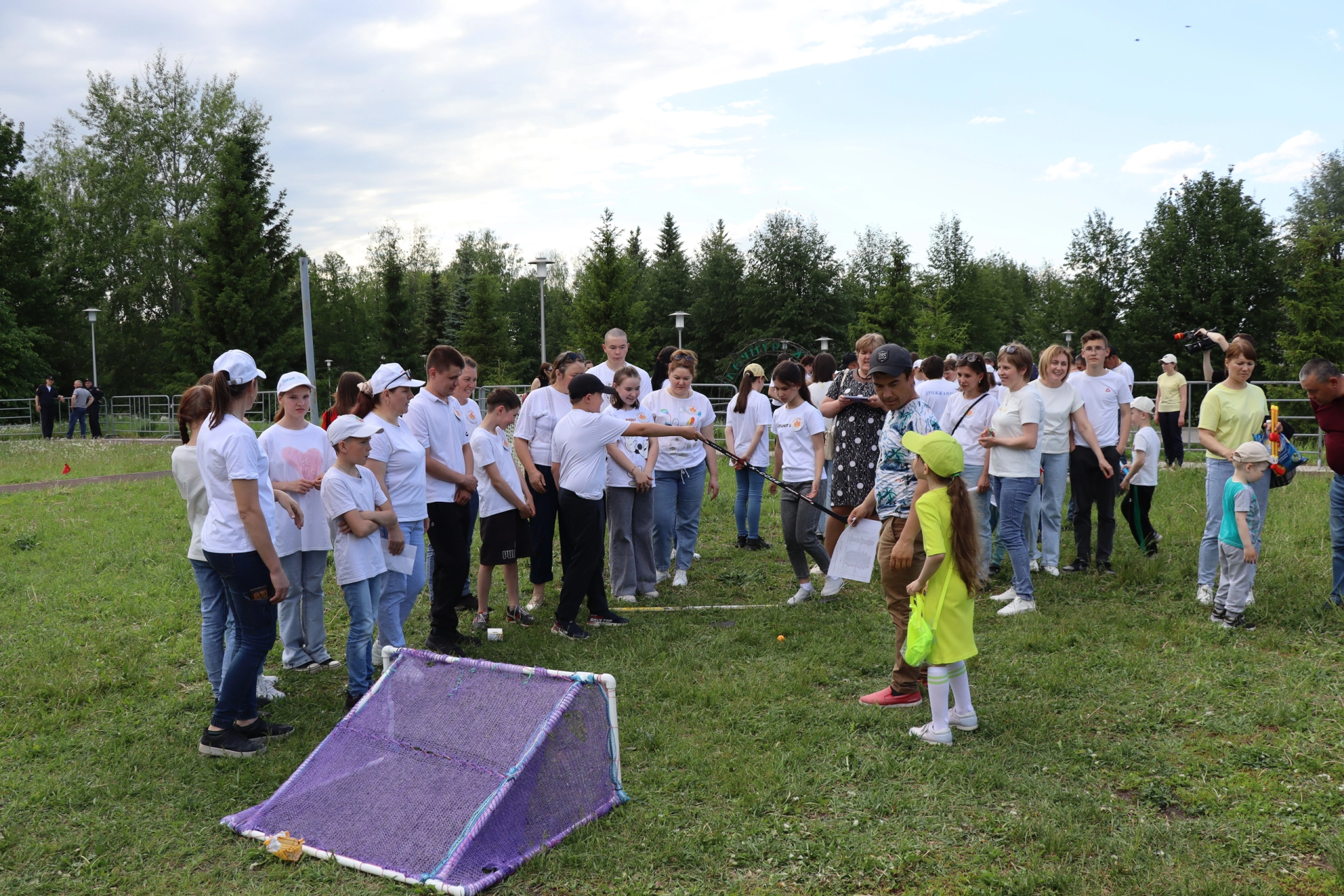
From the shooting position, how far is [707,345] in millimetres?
52031

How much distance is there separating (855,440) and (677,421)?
1.70 m

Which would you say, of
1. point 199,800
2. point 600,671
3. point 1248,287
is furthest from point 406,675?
point 1248,287

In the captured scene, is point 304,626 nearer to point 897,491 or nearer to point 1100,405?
point 897,491

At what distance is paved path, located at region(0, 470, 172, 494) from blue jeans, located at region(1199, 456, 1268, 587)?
1452 centimetres

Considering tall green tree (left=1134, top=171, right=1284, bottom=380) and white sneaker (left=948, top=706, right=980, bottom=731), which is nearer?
white sneaker (left=948, top=706, right=980, bottom=731)

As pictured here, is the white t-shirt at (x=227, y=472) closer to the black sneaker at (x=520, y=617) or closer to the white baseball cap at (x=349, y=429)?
the white baseball cap at (x=349, y=429)

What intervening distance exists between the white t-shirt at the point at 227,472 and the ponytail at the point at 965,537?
3.37 metres

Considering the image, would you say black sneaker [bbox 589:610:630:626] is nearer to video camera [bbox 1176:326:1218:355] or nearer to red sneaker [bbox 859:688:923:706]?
A: red sneaker [bbox 859:688:923:706]

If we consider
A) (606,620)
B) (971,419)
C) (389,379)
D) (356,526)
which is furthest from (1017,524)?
(356,526)

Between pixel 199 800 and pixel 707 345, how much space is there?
160 feet

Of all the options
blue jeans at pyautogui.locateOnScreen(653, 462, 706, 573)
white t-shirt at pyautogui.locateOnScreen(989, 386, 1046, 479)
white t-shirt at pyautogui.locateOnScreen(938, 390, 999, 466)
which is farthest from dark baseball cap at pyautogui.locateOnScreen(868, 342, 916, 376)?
blue jeans at pyautogui.locateOnScreen(653, 462, 706, 573)

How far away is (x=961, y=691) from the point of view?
4570 mm

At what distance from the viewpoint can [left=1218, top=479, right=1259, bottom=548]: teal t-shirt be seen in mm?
6031

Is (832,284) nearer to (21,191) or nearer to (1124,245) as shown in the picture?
(1124,245)
